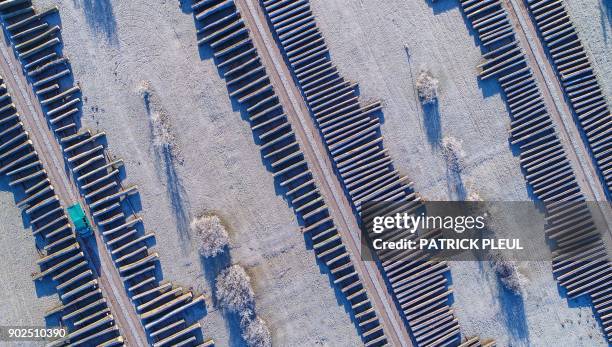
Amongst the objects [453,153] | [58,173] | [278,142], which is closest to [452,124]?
[453,153]

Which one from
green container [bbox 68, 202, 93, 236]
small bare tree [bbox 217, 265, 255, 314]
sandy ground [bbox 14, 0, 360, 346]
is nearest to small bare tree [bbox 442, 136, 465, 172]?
sandy ground [bbox 14, 0, 360, 346]

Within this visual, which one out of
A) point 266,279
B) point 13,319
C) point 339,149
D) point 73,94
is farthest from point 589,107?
point 13,319

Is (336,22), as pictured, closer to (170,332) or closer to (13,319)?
(170,332)

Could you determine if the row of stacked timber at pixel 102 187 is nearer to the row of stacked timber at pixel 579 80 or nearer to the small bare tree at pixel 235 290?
Answer: the small bare tree at pixel 235 290

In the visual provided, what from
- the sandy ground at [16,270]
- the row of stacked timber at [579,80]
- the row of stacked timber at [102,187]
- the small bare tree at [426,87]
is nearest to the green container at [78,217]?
the row of stacked timber at [102,187]

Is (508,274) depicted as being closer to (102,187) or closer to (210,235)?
(210,235)

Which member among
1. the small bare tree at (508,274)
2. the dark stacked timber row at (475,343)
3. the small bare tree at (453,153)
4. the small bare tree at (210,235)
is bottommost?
the dark stacked timber row at (475,343)

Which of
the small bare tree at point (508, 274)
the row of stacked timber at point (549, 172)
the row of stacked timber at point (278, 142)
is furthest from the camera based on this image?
the row of stacked timber at point (549, 172)
